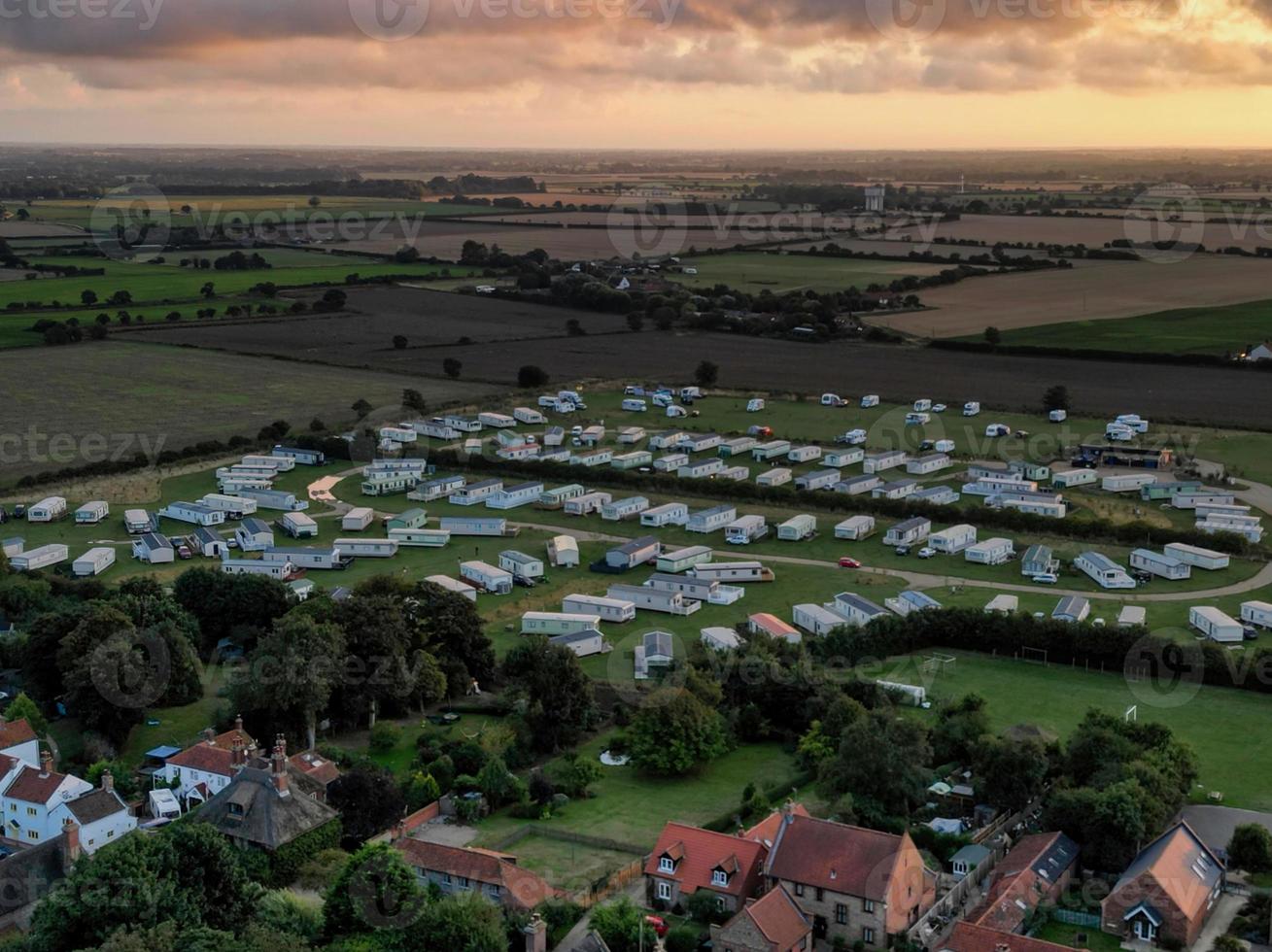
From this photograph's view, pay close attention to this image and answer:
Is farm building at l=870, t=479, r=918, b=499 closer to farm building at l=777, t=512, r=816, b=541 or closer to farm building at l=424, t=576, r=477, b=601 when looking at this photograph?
farm building at l=777, t=512, r=816, b=541

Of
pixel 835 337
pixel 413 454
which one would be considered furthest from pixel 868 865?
pixel 835 337

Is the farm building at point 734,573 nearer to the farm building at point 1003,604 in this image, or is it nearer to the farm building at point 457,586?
the farm building at point 457,586

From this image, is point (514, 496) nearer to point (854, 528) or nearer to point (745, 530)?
point (745, 530)

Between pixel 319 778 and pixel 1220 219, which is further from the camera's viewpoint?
pixel 1220 219

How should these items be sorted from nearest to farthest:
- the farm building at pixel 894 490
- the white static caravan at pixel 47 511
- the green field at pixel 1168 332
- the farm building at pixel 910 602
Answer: the farm building at pixel 910 602, the white static caravan at pixel 47 511, the farm building at pixel 894 490, the green field at pixel 1168 332

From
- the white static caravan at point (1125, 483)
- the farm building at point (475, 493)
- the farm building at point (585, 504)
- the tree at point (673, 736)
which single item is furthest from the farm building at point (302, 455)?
the tree at point (673, 736)

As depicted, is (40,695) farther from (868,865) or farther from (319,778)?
(868,865)

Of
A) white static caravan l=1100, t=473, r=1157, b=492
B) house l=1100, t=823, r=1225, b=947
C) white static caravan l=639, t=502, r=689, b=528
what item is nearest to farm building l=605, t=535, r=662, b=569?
white static caravan l=639, t=502, r=689, b=528
